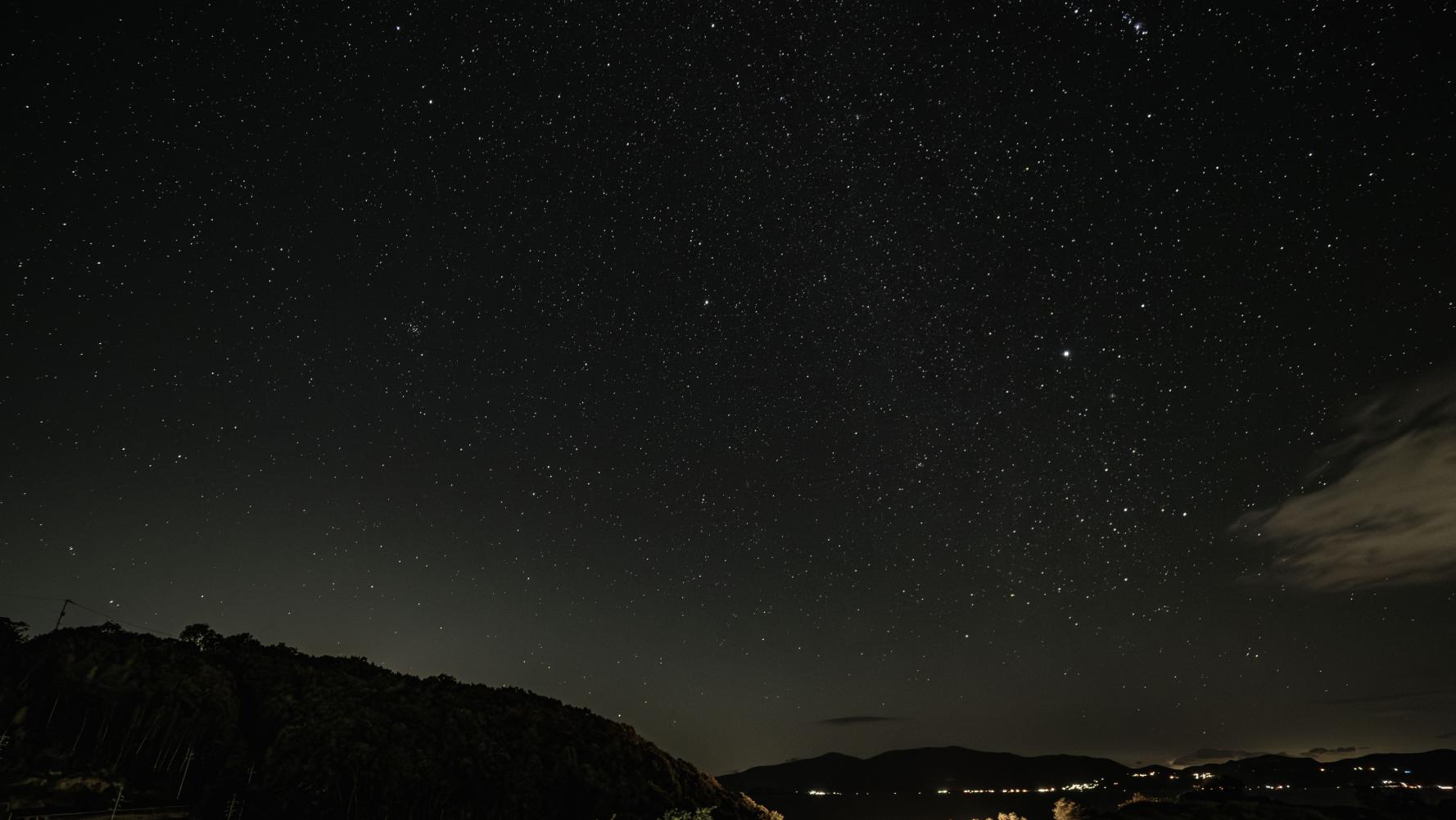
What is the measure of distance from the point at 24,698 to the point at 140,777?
20.1 ft

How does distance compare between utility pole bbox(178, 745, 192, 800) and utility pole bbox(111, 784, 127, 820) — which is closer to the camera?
utility pole bbox(111, 784, 127, 820)

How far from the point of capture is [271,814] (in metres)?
33.4

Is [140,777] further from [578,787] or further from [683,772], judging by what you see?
[683,772]

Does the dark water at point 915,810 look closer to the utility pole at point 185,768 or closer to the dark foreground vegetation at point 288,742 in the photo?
the dark foreground vegetation at point 288,742

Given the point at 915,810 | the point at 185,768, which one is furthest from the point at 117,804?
the point at 915,810

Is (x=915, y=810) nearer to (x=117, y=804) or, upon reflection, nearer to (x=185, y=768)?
(x=185, y=768)

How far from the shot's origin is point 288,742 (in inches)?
1512

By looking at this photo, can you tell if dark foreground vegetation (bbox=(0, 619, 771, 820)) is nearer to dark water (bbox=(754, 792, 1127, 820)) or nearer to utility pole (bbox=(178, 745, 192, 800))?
utility pole (bbox=(178, 745, 192, 800))

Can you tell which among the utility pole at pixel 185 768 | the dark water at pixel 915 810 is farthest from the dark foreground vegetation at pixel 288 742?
the dark water at pixel 915 810

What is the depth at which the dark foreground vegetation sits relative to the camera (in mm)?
31219

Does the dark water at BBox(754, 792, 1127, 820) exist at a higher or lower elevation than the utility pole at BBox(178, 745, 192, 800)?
lower

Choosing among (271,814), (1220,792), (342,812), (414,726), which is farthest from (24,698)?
(1220,792)

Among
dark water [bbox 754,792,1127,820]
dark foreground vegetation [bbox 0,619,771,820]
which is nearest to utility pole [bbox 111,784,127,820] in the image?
dark foreground vegetation [bbox 0,619,771,820]

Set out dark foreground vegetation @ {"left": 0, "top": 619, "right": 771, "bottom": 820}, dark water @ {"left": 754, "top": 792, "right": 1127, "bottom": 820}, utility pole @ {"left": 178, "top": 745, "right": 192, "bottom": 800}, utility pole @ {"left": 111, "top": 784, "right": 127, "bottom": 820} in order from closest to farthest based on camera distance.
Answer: utility pole @ {"left": 111, "top": 784, "right": 127, "bottom": 820} → dark foreground vegetation @ {"left": 0, "top": 619, "right": 771, "bottom": 820} → utility pole @ {"left": 178, "top": 745, "right": 192, "bottom": 800} → dark water @ {"left": 754, "top": 792, "right": 1127, "bottom": 820}
